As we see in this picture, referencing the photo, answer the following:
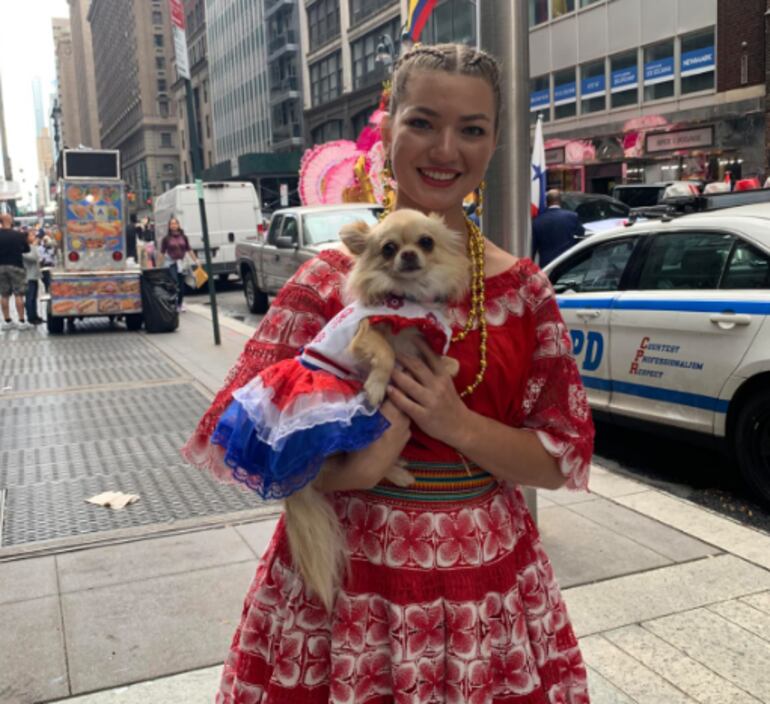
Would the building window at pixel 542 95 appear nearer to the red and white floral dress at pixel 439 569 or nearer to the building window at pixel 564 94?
the building window at pixel 564 94

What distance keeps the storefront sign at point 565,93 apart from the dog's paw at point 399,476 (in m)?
32.3

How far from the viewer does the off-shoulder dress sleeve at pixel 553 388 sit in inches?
72.8

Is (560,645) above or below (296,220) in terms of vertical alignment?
below

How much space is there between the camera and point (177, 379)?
9.77 meters

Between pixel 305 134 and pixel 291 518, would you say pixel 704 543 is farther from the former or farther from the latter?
pixel 305 134

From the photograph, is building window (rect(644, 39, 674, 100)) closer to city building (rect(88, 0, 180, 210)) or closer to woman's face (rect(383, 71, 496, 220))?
woman's face (rect(383, 71, 496, 220))

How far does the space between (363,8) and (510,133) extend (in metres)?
47.2

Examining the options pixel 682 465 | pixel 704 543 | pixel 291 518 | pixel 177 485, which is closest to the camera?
pixel 291 518

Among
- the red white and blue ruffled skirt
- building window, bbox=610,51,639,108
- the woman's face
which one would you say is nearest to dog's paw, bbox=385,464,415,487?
the red white and blue ruffled skirt

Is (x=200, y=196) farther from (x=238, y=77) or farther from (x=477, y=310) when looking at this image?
(x=238, y=77)

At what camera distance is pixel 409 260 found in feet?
5.29

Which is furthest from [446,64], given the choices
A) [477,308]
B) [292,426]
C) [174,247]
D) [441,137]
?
[174,247]

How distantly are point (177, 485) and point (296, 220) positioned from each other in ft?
30.7

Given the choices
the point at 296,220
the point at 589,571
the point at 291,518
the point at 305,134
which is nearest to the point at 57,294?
the point at 296,220
